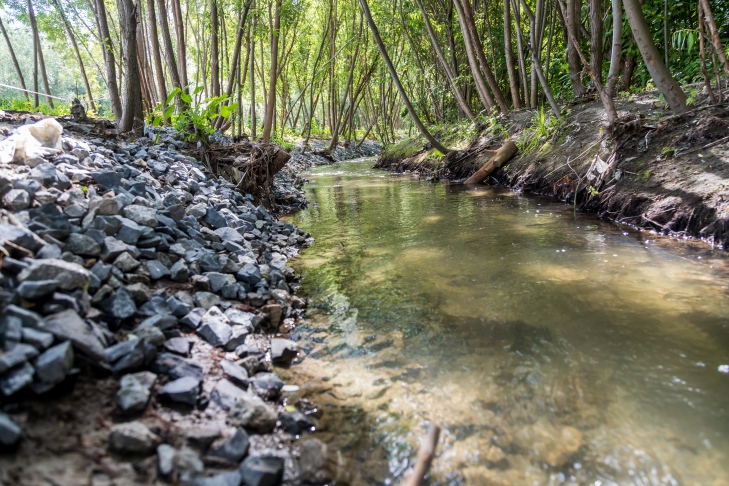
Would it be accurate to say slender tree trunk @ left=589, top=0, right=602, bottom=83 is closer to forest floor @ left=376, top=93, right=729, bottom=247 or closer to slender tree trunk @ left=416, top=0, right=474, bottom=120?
forest floor @ left=376, top=93, right=729, bottom=247

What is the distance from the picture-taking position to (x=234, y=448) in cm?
151

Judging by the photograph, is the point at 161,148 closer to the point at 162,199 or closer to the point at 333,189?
the point at 162,199

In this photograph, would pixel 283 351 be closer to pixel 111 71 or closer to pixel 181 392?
pixel 181 392

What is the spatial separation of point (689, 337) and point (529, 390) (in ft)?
3.32

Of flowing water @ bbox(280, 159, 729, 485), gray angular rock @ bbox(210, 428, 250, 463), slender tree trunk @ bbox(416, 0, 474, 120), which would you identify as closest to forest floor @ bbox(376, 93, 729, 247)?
flowing water @ bbox(280, 159, 729, 485)

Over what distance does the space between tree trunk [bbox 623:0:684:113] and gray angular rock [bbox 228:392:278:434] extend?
17.1 ft

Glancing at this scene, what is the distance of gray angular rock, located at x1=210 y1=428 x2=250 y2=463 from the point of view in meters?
1.49

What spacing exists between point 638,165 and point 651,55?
3.82 feet

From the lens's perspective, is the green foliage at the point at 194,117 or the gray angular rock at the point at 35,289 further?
the green foliage at the point at 194,117

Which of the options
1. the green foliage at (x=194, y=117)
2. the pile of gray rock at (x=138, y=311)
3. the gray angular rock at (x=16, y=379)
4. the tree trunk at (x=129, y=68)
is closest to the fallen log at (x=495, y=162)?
the green foliage at (x=194, y=117)

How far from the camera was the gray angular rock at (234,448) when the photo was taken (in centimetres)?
149

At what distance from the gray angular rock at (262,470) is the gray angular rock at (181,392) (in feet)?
1.31

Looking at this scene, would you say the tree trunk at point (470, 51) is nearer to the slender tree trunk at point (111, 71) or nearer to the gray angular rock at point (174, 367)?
the slender tree trunk at point (111, 71)

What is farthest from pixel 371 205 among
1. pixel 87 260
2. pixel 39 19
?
pixel 39 19
